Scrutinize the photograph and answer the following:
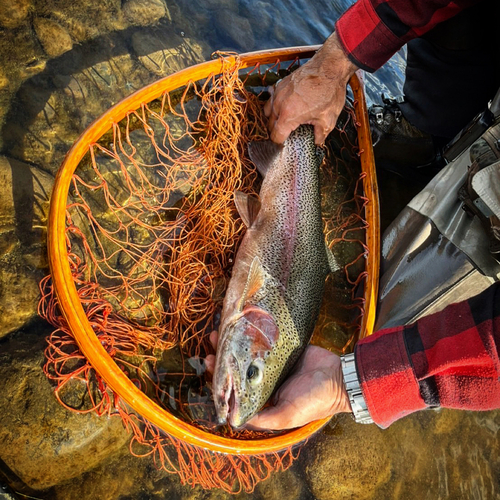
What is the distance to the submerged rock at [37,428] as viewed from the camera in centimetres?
261

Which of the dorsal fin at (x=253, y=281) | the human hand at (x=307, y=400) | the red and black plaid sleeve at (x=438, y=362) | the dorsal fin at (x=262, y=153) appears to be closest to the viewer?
the red and black plaid sleeve at (x=438, y=362)

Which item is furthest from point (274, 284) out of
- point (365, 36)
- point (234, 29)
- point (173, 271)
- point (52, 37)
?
point (234, 29)

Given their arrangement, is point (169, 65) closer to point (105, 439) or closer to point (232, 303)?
point (232, 303)

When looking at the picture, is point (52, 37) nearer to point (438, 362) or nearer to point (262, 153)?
point (262, 153)

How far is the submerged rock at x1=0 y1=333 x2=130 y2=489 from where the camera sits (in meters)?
2.61

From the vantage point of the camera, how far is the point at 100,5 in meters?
4.44

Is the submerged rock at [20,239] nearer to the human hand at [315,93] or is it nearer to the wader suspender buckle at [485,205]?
the human hand at [315,93]

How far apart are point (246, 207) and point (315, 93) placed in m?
1.04

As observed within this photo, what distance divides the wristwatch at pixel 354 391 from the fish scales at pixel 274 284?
499 millimetres

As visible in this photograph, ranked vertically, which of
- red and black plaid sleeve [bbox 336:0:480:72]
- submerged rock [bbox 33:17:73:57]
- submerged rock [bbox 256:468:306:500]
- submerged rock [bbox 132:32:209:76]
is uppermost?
submerged rock [bbox 33:17:73:57]

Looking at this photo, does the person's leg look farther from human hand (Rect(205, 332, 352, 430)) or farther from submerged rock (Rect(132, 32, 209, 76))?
human hand (Rect(205, 332, 352, 430))

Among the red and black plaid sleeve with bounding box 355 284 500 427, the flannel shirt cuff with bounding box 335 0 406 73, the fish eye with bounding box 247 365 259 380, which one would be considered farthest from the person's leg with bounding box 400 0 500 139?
the fish eye with bounding box 247 365 259 380

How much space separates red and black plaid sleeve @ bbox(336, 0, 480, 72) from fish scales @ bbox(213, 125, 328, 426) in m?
0.74

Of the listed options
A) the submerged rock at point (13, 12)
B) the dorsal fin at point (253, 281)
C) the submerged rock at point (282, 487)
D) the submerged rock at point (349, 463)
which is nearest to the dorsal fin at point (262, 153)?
the dorsal fin at point (253, 281)
